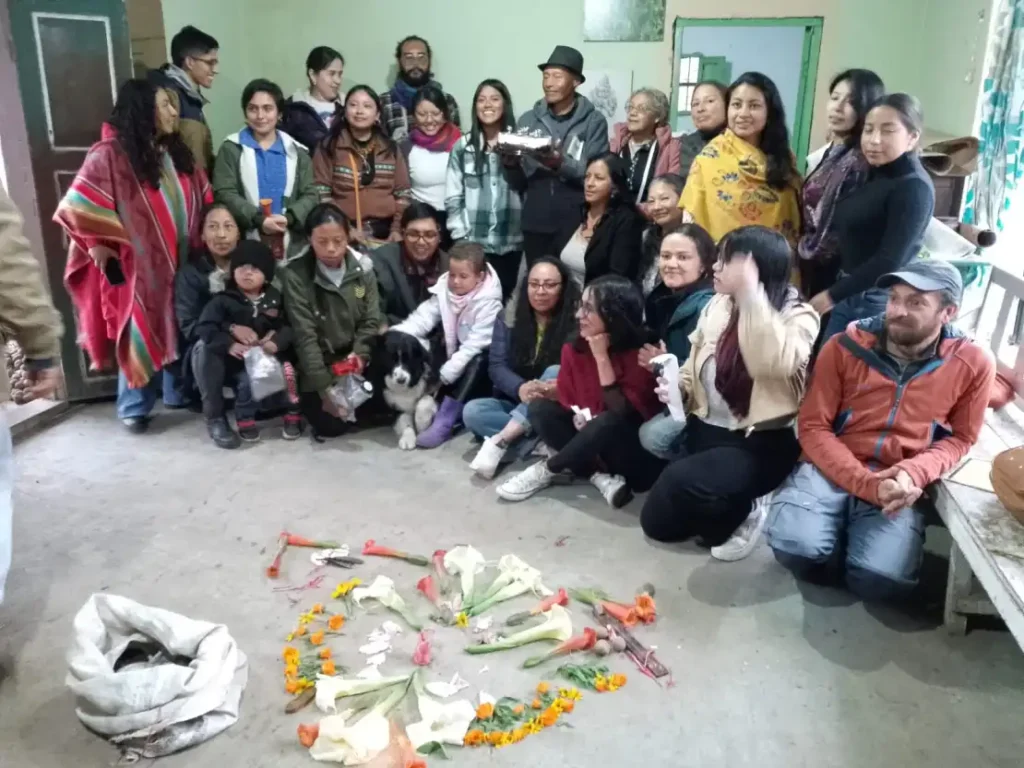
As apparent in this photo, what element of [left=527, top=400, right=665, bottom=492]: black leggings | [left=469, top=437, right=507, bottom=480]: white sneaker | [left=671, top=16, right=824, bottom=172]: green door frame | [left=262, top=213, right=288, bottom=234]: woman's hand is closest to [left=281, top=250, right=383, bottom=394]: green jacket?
[left=262, top=213, right=288, bottom=234]: woman's hand

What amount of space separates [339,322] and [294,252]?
0.46m

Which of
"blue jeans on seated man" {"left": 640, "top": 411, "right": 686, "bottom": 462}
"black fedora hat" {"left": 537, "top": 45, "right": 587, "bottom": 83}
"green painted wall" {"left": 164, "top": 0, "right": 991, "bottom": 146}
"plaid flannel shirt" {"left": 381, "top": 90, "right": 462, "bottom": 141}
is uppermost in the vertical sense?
"green painted wall" {"left": 164, "top": 0, "right": 991, "bottom": 146}

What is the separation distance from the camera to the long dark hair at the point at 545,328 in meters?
3.15

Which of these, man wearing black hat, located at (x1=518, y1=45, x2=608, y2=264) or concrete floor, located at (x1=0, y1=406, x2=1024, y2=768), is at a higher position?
man wearing black hat, located at (x1=518, y1=45, x2=608, y2=264)

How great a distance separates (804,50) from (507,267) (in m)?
2.62

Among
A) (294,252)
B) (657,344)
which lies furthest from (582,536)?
(294,252)

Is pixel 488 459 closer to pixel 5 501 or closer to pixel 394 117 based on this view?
pixel 5 501

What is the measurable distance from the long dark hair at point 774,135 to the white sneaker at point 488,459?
4.33 ft

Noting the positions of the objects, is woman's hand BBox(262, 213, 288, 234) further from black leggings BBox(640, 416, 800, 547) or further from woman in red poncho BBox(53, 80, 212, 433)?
black leggings BBox(640, 416, 800, 547)

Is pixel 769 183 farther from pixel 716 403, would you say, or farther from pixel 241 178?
pixel 241 178

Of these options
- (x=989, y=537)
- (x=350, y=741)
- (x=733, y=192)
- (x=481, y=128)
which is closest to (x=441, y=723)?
(x=350, y=741)

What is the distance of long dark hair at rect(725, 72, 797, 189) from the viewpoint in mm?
2811

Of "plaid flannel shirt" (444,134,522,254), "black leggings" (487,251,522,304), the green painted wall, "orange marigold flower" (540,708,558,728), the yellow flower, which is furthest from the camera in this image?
the green painted wall

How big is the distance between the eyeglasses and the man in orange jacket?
1.74 m
